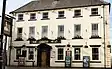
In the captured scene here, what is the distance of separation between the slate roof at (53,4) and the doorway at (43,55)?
5302 mm

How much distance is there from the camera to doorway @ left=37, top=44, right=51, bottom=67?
88.4 ft

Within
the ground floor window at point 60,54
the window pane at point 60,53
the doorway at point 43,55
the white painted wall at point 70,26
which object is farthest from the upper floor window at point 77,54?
the doorway at point 43,55

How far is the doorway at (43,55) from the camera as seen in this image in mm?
26953

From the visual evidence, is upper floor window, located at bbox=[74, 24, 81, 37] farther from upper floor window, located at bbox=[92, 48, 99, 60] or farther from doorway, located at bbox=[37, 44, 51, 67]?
doorway, located at bbox=[37, 44, 51, 67]

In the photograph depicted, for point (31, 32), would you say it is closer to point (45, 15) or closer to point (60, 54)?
point (45, 15)

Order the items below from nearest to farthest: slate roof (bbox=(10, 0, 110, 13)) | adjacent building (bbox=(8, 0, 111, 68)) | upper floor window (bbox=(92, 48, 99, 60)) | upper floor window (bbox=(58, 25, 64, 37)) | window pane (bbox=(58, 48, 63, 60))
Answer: upper floor window (bbox=(92, 48, 99, 60)) → adjacent building (bbox=(8, 0, 111, 68)) → window pane (bbox=(58, 48, 63, 60)) → slate roof (bbox=(10, 0, 110, 13)) → upper floor window (bbox=(58, 25, 64, 37))

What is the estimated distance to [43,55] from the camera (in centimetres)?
2731

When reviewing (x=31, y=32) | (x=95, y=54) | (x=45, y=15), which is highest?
(x=45, y=15)

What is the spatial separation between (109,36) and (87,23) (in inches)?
121

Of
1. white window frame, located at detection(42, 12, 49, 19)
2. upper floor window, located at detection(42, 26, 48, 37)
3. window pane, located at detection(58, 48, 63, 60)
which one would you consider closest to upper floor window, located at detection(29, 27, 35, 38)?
upper floor window, located at detection(42, 26, 48, 37)

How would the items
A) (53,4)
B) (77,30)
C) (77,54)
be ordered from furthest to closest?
1. (53,4)
2. (77,30)
3. (77,54)

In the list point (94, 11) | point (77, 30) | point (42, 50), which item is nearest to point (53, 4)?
point (77, 30)

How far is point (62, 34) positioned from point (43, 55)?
3.70 m

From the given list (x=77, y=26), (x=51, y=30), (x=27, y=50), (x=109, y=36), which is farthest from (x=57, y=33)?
(x=109, y=36)
